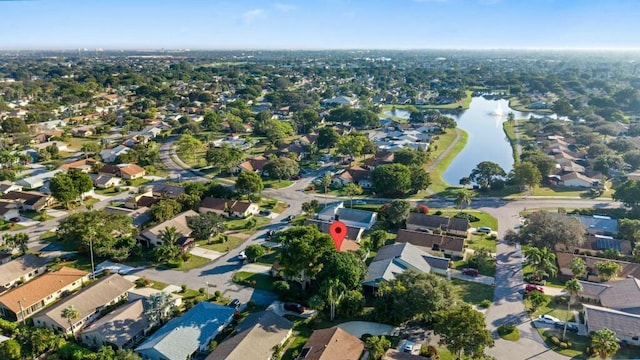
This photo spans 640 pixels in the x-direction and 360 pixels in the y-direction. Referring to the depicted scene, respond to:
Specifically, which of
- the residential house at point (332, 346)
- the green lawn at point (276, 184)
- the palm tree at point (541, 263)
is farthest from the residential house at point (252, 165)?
the residential house at point (332, 346)

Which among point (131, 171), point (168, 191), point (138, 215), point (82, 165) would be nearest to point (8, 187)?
point (82, 165)

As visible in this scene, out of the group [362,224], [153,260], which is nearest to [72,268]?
[153,260]

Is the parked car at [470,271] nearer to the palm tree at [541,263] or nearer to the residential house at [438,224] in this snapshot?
the palm tree at [541,263]

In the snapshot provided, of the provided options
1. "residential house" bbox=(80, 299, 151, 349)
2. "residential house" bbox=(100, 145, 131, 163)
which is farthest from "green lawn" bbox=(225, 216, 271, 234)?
"residential house" bbox=(100, 145, 131, 163)

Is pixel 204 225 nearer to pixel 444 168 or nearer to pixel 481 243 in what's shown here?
pixel 481 243

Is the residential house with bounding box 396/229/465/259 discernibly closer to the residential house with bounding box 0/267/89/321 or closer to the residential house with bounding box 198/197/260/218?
the residential house with bounding box 198/197/260/218

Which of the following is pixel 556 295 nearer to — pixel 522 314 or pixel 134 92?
pixel 522 314
